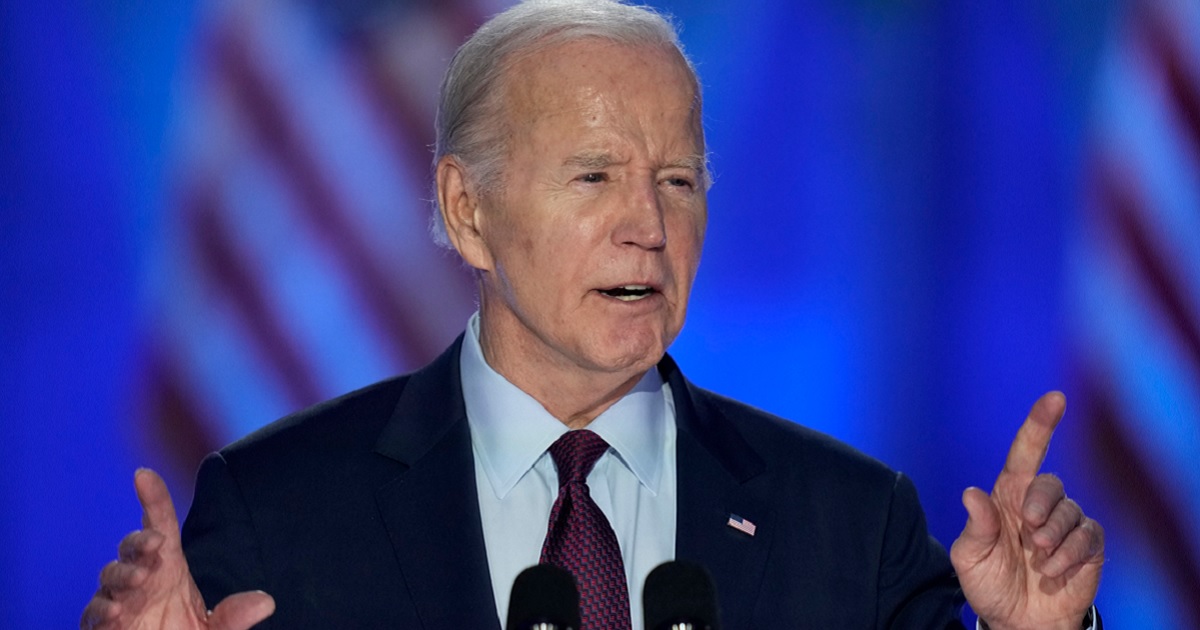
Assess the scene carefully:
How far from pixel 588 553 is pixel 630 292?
397 mm

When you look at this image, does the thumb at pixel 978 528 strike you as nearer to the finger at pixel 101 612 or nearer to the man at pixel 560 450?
the man at pixel 560 450

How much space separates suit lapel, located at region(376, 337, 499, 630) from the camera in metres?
2.21

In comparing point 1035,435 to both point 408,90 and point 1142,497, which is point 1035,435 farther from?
point 408,90

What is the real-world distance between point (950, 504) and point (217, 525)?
1792mm

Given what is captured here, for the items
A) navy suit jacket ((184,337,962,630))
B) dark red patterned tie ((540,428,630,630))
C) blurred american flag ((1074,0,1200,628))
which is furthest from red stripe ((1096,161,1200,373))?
dark red patterned tie ((540,428,630,630))

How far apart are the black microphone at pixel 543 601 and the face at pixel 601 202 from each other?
29.9 inches

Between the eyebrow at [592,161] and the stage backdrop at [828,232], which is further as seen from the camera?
the stage backdrop at [828,232]

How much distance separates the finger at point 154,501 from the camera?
1.84m

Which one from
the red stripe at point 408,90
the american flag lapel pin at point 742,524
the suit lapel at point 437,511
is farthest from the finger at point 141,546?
the red stripe at point 408,90

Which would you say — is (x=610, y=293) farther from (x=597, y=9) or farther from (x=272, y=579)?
(x=272, y=579)

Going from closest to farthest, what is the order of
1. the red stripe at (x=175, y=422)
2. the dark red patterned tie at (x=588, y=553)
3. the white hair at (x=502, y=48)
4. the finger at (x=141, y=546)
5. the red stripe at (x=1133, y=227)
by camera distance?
the finger at (x=141, y=546) → the dark red patterned tie at (x=588, y=553) → the white hair at (x=502, y=48) → the red stripe at (x=175, y=422) → the red stripe at (x=1133, y=227)

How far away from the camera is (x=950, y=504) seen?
11.3 ft

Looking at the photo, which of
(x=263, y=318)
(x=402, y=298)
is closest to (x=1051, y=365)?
(x=402, y=298)

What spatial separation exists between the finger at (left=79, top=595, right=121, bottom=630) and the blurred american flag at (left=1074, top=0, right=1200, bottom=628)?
226cm
